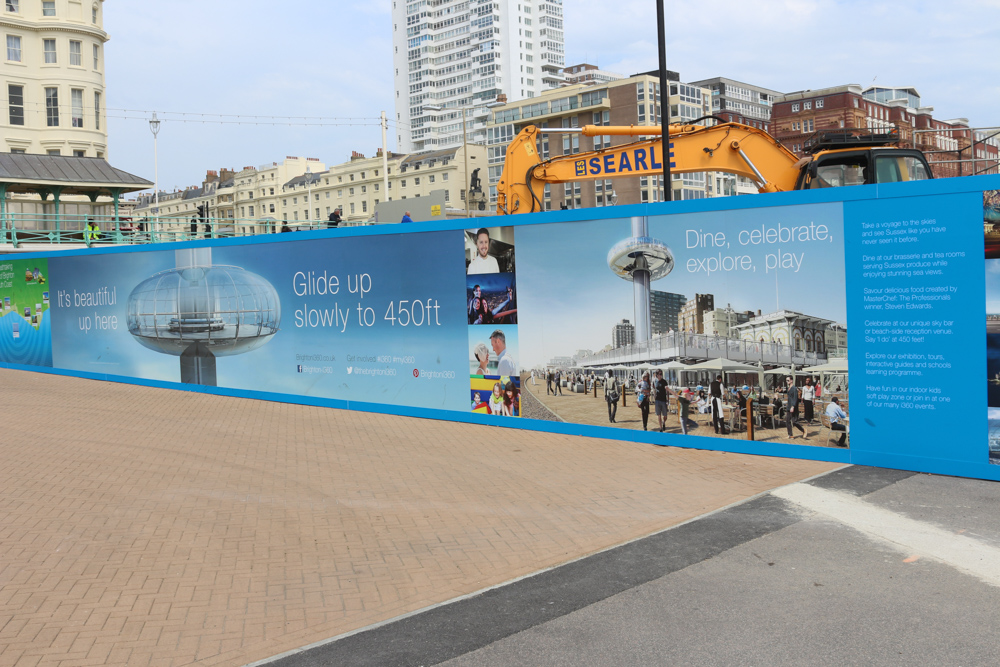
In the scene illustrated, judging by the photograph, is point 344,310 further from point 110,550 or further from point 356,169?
point 356,169

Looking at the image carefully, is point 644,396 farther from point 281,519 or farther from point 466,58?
point 466,58

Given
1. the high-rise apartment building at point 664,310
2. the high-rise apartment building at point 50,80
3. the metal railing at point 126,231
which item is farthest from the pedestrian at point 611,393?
the high-rise apartment building at point 50,80

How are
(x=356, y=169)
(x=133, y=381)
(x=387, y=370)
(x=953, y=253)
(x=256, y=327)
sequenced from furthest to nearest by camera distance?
(x=356, y=169)
(x=133, y=381)
(x=256, y=327)
(x=387, y=370)
(x=953, y=253)

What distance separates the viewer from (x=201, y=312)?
16.1 meters

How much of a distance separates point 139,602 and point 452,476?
4.08 metres

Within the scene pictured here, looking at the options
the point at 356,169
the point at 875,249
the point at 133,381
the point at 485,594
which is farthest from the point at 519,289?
the point at 356,169

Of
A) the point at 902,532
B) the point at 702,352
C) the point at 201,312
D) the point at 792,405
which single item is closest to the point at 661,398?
the point at 702,352

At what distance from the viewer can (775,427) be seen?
9539mm

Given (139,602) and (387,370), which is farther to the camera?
(387,370)

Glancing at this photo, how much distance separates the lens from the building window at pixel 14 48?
1916 inches

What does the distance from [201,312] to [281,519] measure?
9.57 meters

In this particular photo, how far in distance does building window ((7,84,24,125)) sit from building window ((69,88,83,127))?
8.65 feet

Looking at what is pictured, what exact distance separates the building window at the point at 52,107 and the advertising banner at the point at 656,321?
4001 centimetres

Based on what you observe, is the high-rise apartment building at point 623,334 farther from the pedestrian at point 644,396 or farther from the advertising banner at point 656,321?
the pedestrian at point 644,396
